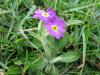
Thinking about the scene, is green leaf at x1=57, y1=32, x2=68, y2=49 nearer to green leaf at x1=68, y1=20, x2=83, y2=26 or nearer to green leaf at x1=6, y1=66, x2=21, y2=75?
green leaf at x1=68, y1=20, x2=83, y2=26

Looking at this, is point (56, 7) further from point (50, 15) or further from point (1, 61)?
point (1, 61)

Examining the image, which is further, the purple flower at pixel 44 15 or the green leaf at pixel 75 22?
the green leaf at pixel 75 22

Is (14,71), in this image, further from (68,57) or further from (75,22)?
(75,22)

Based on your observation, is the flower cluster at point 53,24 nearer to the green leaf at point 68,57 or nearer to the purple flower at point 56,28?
the purple flower at point 56,28

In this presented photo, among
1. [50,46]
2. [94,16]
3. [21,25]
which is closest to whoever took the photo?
[50,46]

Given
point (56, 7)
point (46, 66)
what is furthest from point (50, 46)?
point (56, 7)

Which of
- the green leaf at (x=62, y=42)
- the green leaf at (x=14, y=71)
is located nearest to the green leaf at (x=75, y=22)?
the green leaf at (x=62, y=42)
